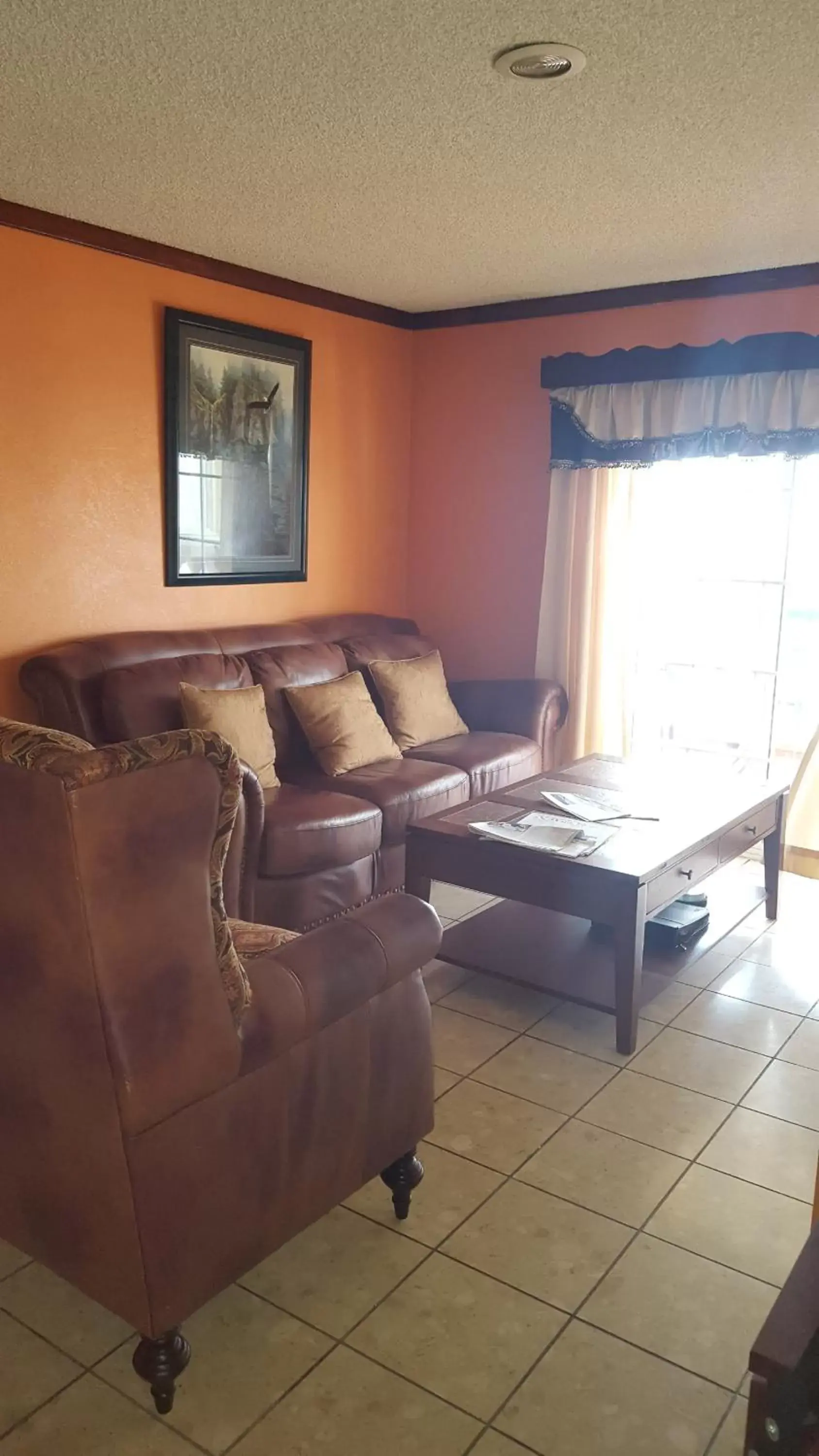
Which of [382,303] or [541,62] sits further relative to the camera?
[382,303]

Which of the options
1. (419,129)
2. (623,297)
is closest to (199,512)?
(419,129)

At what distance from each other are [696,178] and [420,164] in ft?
2.61

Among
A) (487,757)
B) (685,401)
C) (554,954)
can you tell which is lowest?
(554,954)

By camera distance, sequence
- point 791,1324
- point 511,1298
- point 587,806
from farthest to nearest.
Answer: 1. point 587,806
2. point 511,1298
3. point 791,1324

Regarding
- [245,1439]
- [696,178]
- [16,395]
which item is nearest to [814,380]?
[696,178]

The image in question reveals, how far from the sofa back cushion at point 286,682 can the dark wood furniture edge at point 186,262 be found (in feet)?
4.93

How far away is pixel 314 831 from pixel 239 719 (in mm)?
531

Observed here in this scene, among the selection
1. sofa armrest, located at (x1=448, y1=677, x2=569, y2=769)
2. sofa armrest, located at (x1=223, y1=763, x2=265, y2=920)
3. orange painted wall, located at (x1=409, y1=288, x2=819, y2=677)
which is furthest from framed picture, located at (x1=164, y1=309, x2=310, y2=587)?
sofa armrest, located at (x1=223, y1=763, x2=265, y2=920)

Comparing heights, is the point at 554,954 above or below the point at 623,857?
below

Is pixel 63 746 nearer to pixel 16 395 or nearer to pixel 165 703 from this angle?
pixel 165 703

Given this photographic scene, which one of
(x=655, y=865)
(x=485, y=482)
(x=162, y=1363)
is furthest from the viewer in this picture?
(x=485, y=482)

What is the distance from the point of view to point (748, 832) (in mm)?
3578

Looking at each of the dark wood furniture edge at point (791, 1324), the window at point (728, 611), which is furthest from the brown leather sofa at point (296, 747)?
the dark wood furniture edge at point (791, 1324)

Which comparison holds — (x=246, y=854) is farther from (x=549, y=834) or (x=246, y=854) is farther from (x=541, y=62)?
(x=541, y=62)
